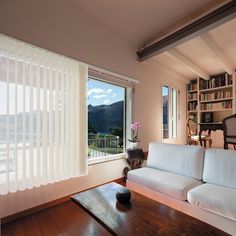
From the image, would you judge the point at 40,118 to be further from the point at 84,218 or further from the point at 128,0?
the point at 128,0

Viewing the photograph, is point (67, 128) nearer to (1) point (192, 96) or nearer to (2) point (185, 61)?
(2) point (185, 61)

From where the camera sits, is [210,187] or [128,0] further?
[128,0]

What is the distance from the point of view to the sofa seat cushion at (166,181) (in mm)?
1691

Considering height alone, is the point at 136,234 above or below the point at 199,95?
below

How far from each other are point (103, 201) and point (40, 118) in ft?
3.96

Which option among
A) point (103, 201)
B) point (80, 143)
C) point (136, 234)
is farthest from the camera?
point (80, 143)

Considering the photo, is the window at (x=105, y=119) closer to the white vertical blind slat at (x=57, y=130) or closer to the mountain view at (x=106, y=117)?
the mountain view at (x=106, y=117)

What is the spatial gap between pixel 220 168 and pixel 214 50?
243 cm

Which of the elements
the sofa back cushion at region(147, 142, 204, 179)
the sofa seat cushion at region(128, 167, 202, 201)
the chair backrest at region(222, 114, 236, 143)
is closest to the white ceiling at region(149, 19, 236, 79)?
the chair backrest at region(222, 114, 236, 143)

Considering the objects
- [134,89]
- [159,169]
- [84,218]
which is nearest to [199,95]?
[134,89]

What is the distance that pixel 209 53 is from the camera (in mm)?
3469

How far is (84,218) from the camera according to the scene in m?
1.82

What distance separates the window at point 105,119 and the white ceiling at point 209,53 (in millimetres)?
1387

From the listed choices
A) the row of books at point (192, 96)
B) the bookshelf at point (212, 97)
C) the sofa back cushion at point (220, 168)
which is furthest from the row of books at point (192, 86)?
the sofa back cushion at point (220, 168)
